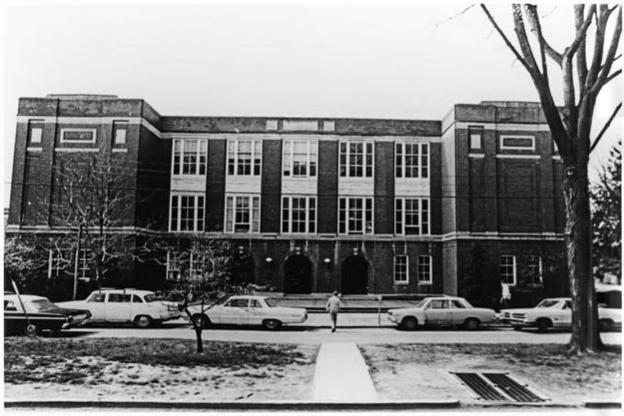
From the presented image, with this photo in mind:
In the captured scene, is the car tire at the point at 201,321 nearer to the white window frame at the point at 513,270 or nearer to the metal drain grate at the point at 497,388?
the metal drain grate at the point at 497,388

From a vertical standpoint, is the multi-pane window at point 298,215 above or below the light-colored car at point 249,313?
above

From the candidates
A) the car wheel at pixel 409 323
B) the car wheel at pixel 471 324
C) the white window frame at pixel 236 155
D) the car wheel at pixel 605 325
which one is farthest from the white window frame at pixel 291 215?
the car wheel at pixel 605 325

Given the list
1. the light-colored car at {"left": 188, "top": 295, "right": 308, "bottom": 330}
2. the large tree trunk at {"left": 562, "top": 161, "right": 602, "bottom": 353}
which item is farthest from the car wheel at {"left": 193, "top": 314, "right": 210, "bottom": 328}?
the large tree trunk at {"left": 562, "top": 161, "right": 602, "bottom": 353}

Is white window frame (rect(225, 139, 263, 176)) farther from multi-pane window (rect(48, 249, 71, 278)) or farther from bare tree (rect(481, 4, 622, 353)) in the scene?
bare tree (rect(481, 4, 622, 353))

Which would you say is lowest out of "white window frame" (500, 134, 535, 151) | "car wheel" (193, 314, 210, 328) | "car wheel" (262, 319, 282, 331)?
"car wheel" (262, 319, 282, 331)

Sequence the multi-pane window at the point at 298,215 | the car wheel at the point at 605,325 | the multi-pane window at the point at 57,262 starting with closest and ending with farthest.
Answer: the car wheel at the point at 605,325, the multi-pane window at the point at 57,262, the multi-pane window at the point at 298,215

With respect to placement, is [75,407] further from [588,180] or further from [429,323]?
[588,180]
